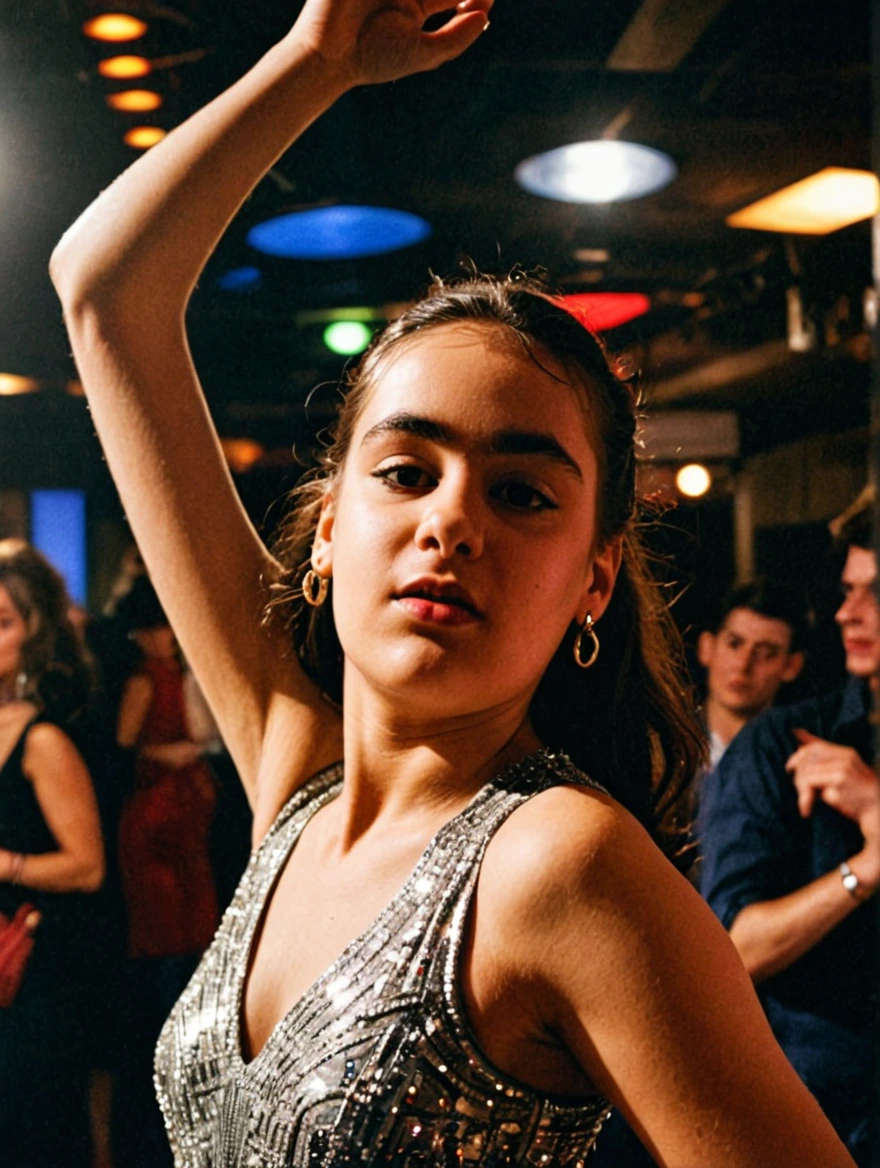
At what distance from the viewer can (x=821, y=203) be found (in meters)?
1.32

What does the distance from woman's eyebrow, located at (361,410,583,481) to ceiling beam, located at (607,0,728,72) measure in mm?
677

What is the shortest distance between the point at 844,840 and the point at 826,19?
3.06 ft

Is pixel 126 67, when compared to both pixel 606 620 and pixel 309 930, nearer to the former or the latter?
pixel 606 620

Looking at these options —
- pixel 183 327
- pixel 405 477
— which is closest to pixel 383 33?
pixel 183 327

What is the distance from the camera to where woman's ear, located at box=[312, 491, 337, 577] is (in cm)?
99

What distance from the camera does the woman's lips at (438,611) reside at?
81 cm

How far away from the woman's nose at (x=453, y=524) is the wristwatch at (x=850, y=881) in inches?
26.8

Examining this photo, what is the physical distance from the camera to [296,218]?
1408mm

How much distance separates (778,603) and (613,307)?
0.42 meters

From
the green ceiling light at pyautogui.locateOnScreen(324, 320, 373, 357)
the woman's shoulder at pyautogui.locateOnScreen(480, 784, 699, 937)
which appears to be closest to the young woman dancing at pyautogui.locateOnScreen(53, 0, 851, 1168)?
the woman's shoulder at pyautogui.locateOnScreen(480, 784, 699, 937)

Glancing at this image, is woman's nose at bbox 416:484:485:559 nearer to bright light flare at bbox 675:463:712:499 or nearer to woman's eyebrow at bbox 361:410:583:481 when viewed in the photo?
woman's eyebrow at bbox 361:410:583:481

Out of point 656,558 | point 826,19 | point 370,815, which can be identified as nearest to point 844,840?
point 656,558

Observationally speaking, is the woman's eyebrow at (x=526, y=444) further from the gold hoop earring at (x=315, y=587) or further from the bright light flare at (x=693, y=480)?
the bright light flare at (x=693, y=480)

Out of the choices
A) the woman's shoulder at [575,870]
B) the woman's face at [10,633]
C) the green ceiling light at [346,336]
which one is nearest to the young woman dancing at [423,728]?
the woman's shoulder at [575,870]
